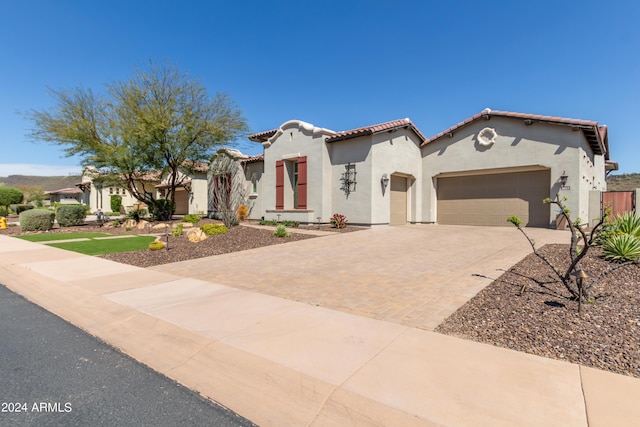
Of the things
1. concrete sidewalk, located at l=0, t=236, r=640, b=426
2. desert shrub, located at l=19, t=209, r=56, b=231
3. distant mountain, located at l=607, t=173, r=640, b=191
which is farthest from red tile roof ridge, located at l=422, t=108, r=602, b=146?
distant mountain, located at l=607, t=173, r=640, b=191

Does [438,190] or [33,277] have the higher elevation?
[438,190]

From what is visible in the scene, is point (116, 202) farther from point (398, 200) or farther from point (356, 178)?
point (398, 200)

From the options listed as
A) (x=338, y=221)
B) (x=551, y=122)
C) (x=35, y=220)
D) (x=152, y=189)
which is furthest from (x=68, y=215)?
(x=551, y=122)

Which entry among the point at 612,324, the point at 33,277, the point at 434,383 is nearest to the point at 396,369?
the point at 434,383

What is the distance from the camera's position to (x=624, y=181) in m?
44.9

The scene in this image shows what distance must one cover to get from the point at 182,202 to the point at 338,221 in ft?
65.1

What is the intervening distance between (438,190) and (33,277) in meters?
17.4

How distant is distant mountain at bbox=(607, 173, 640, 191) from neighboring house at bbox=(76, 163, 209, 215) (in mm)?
48083

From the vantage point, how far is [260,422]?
2473 millimetres

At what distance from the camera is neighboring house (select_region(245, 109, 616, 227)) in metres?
14.3

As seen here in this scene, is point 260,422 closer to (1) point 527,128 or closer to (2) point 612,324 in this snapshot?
(2) point 612,324

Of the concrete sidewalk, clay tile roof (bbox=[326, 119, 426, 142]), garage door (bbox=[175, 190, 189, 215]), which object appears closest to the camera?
the concrete sidewalk

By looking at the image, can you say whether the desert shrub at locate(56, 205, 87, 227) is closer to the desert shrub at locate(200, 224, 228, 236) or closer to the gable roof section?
the desert shrub at locate(200, 224, 228, 236)

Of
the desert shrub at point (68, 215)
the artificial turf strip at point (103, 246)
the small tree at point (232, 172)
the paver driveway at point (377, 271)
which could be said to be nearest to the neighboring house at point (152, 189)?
the small tree at point (232, 172)
